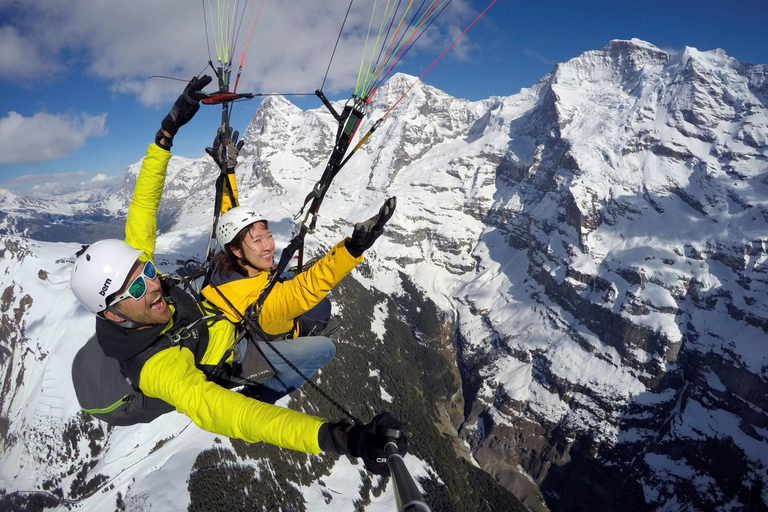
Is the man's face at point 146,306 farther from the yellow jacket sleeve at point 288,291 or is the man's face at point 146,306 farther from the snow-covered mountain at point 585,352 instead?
the snow-covered mountain at point 585,352

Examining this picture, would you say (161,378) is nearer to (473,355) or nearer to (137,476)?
(137,476)

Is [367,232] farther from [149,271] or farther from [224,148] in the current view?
[224,148]

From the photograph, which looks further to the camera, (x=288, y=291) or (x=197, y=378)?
(x=288, y=291)

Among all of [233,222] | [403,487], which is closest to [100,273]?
[233,222]

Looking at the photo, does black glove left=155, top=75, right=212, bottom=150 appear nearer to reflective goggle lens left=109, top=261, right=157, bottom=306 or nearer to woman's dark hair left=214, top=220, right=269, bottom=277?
woman's dark hair left=214, top=220, right=269, bottom=277

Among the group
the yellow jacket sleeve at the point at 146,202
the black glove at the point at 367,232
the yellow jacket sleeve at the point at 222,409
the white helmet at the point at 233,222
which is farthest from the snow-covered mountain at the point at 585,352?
the black glove at the point at 367,232
